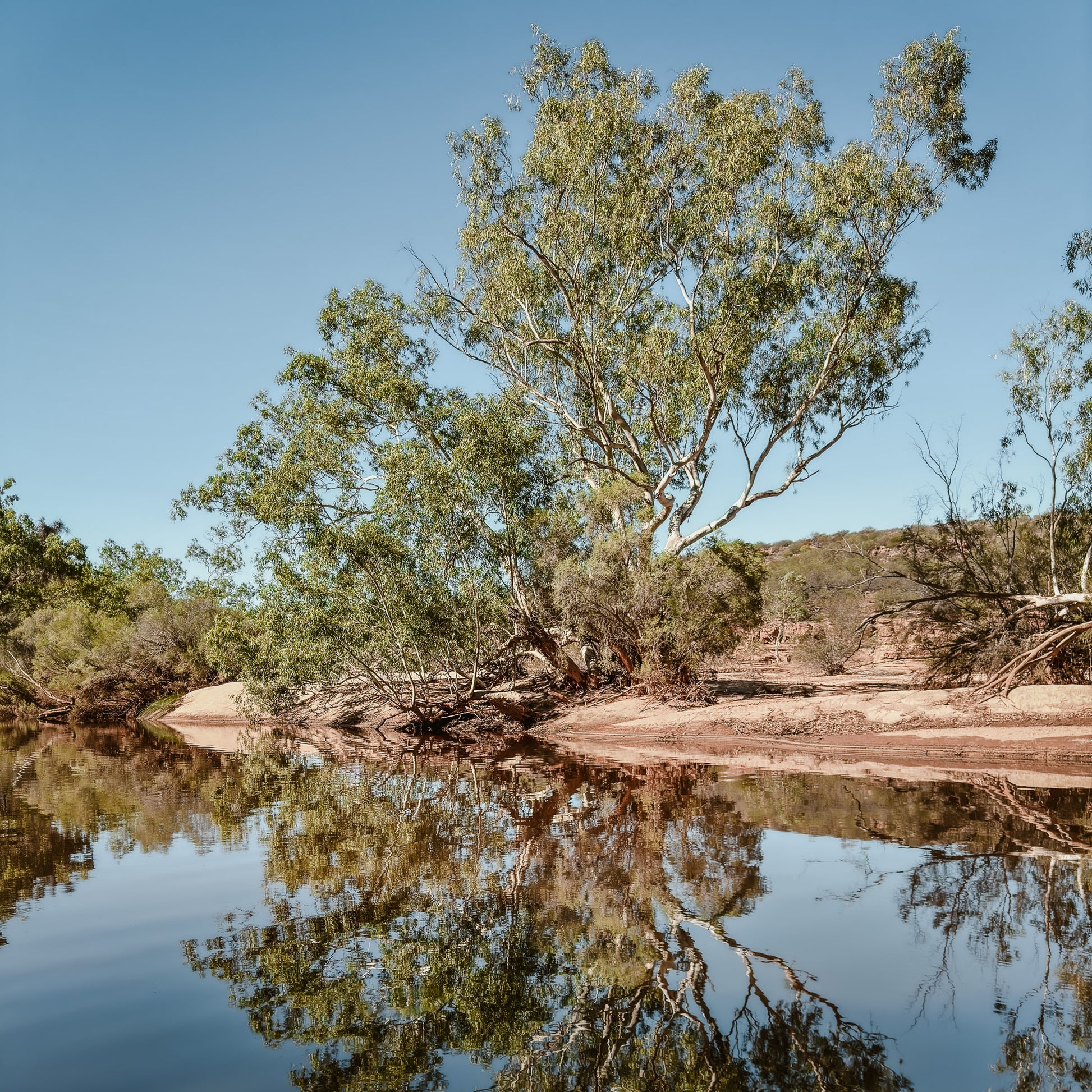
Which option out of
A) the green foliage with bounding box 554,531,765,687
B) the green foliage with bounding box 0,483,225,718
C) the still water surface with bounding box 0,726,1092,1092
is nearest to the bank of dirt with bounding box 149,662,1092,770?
the green foliage with bounding box 554,531,765,687

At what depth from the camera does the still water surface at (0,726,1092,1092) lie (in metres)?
4.27

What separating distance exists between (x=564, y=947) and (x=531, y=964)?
1.10 feet

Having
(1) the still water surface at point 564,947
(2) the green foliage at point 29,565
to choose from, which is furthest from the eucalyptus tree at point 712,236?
(2) the green foliage at point 29,565

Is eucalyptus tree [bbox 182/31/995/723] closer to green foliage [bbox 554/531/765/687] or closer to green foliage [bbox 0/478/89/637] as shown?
green foliage [bbox 554/531/765/687]

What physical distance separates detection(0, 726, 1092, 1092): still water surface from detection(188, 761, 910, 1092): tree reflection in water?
20mm

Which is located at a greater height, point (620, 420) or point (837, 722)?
point (620, 420)

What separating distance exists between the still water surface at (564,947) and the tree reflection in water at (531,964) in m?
0.02

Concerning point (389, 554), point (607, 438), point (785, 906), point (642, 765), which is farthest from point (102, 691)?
point (785, 906)

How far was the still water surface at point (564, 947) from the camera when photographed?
14.0 feet

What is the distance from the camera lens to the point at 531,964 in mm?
5320

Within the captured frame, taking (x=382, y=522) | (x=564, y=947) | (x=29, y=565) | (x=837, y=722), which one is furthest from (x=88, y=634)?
(x=564, y=947)

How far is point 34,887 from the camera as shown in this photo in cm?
754

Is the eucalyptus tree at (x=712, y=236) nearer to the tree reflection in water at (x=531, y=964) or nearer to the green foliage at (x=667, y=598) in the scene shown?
the green foliage at (x=667, y=598)

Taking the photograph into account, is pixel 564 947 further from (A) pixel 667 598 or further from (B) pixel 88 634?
(B) pixel 88 634
